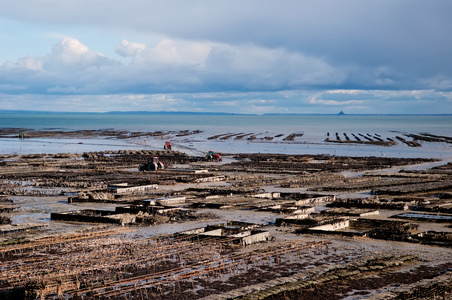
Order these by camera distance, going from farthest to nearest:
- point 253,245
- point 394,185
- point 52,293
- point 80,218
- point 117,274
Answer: point 394,185
point 80,218
point 253,245
point 117,274
point 52,293

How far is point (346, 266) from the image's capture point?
61.6ft

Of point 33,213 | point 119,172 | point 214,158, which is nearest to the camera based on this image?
point 33,213

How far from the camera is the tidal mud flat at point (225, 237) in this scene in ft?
54.4

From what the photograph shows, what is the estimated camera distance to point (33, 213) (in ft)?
99.9

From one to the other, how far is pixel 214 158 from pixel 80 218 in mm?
39966

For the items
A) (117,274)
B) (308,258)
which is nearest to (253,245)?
(308,258)

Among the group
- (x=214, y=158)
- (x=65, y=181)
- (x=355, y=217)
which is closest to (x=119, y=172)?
(x=65, y=181)

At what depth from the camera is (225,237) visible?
23.2 meters

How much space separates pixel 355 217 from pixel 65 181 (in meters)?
24.6

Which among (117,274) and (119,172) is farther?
(119,172)

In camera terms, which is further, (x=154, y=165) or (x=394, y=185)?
(x=154, y=165)

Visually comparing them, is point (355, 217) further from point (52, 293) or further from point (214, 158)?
point (214, 158)

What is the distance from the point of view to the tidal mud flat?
1658 centimetres

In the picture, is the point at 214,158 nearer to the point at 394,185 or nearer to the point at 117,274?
the point at 394,185
